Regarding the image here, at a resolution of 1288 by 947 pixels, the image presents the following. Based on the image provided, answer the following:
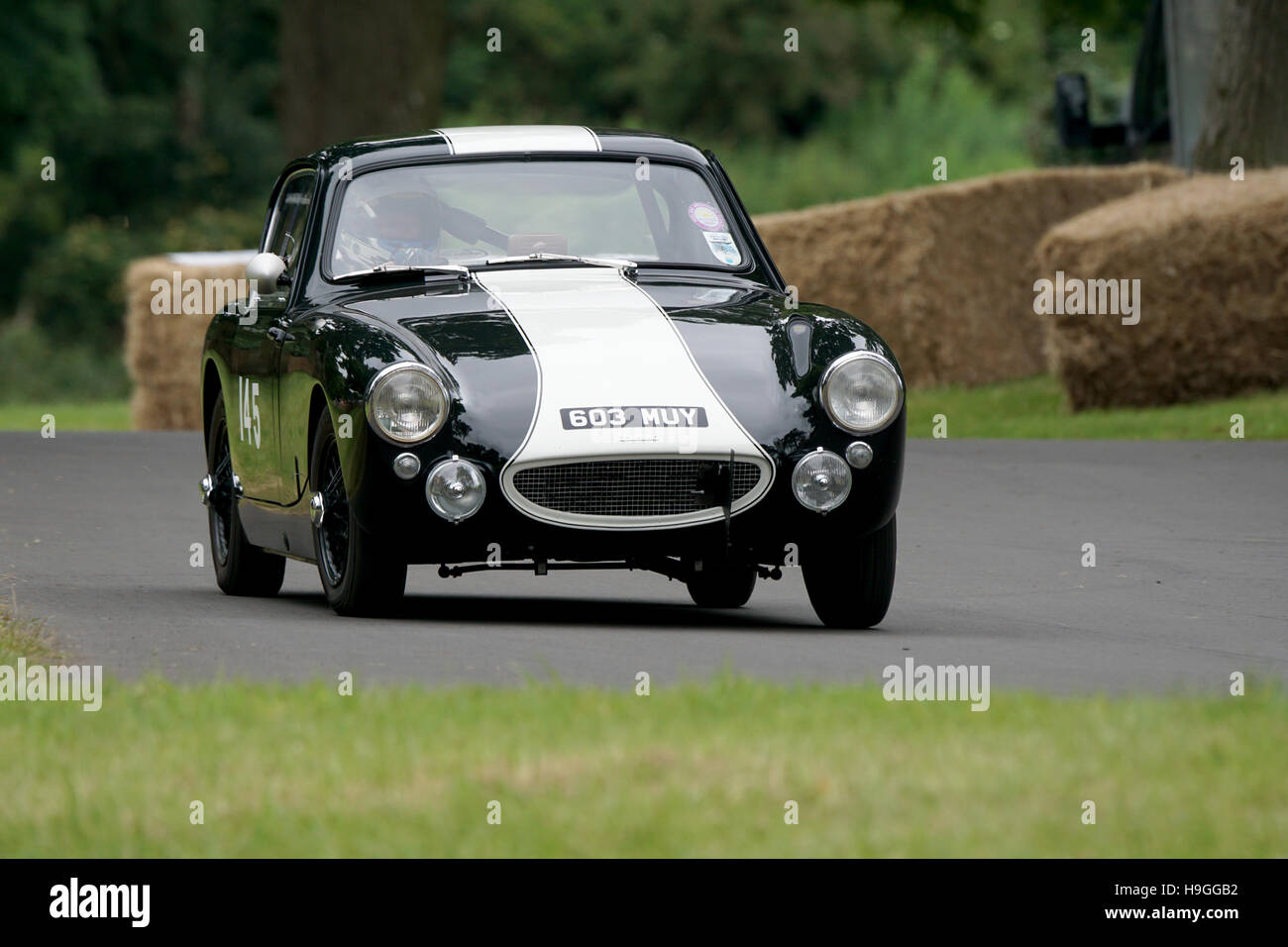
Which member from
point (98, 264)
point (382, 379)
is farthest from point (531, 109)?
point (382, 379)

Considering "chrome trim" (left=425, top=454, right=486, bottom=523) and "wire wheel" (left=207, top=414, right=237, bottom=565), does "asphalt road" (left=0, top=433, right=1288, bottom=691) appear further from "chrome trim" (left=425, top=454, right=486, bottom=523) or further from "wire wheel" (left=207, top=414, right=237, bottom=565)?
"chrome trim" (left=425, top=454, right=486, bottom=523)

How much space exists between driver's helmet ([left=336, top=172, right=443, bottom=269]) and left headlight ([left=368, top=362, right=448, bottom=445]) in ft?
4.20

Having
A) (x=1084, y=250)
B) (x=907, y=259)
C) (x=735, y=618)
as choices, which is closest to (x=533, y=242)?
(x=735, y=618)

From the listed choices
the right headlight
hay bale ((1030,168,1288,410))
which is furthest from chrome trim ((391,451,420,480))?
hay bale ((1030,168,1288,410))

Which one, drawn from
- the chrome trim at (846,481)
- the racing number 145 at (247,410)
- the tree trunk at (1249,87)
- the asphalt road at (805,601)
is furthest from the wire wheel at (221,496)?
the tree trunk at (1249,87)

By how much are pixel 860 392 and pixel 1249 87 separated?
1558 cm

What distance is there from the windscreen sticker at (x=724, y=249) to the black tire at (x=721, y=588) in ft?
3.91

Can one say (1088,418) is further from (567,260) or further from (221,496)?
(567,260)

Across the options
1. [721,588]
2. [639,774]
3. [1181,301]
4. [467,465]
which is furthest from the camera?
[1181,301]

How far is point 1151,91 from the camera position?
88.1ft

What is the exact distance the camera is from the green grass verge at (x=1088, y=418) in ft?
60.7

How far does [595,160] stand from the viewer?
9.46 metres
